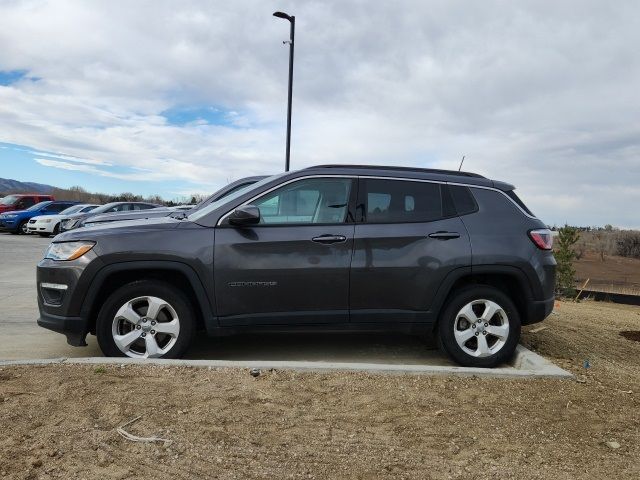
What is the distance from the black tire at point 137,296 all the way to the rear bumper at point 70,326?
15 cm

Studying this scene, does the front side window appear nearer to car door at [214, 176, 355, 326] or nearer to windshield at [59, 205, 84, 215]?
car door at [214, 176, 355, 326]

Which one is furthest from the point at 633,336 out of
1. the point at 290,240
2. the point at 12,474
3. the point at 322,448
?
the point at 12,474

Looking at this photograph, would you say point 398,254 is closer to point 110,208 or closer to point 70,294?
point 70,294

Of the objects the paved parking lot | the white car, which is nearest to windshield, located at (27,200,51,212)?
the white car

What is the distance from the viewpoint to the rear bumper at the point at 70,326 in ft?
14.6

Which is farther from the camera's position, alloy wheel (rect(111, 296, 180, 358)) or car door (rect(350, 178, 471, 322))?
car door (rect(350, 178, 471, 322))

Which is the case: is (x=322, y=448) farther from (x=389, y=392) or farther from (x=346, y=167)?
(x=346, y=167)

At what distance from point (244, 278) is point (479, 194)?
89.3 inches

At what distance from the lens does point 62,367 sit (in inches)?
162

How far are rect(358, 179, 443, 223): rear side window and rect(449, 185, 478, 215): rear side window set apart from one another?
141 millimetres

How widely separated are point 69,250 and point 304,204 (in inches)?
80.5

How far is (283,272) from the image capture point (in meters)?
4.50

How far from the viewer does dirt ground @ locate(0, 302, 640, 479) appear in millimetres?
2830

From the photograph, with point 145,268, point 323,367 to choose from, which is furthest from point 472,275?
point 145,268
